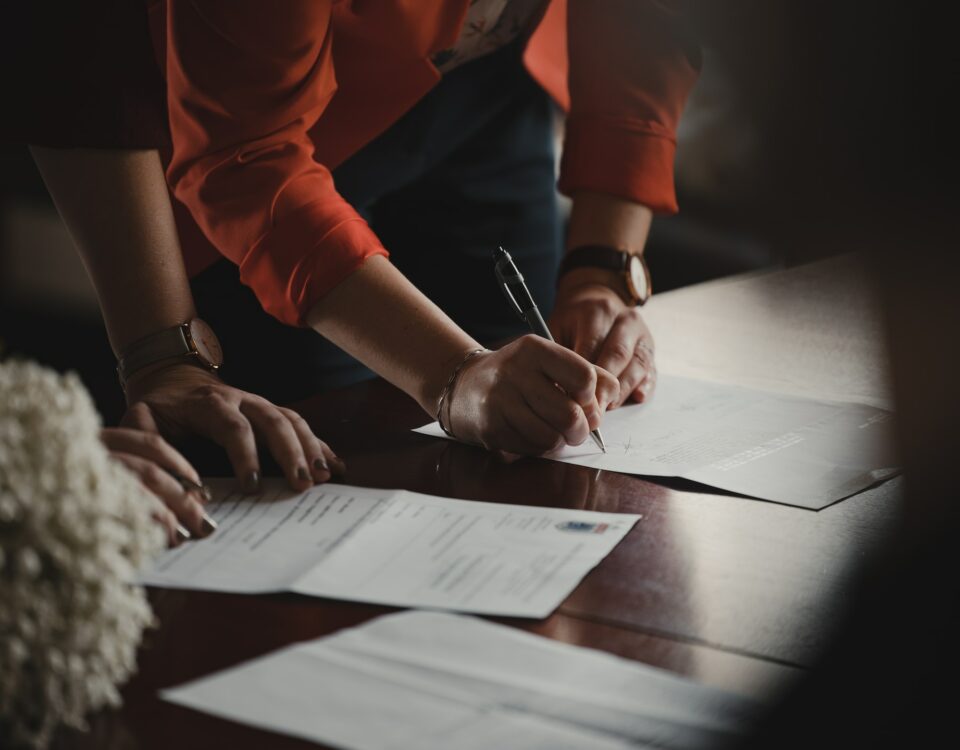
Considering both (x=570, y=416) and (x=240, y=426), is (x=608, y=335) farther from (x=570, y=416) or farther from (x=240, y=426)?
(x=240, y=426)

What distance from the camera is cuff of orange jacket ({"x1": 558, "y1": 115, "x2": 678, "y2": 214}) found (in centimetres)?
145

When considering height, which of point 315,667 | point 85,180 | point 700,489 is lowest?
point 700,489

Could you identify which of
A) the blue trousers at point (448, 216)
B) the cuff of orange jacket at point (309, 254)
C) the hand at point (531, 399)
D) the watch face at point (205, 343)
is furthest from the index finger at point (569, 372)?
the blue trousers at point (448, 216)

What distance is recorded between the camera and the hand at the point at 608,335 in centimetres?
121

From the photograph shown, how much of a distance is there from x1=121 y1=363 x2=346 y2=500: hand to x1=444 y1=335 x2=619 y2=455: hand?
140mm

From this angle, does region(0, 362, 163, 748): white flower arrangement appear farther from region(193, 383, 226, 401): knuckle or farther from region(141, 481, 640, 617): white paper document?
region(193, 383, 226, 401): knuckle

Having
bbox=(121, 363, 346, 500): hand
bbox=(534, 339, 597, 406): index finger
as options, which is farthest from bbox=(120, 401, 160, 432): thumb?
bbox=(534, 339, 597, 406): index finger

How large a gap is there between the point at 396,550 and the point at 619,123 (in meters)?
0.84

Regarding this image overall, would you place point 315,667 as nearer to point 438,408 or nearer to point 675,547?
point 675,547

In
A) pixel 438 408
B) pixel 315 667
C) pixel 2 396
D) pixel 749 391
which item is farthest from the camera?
pixel 749 391

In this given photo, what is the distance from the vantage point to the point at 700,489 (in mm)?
945

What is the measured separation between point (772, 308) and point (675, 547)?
2.54 feet

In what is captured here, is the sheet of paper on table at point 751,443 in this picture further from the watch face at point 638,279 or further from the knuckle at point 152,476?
the knuckle at point 152,476

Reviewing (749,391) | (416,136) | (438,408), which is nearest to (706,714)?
(438,408)
